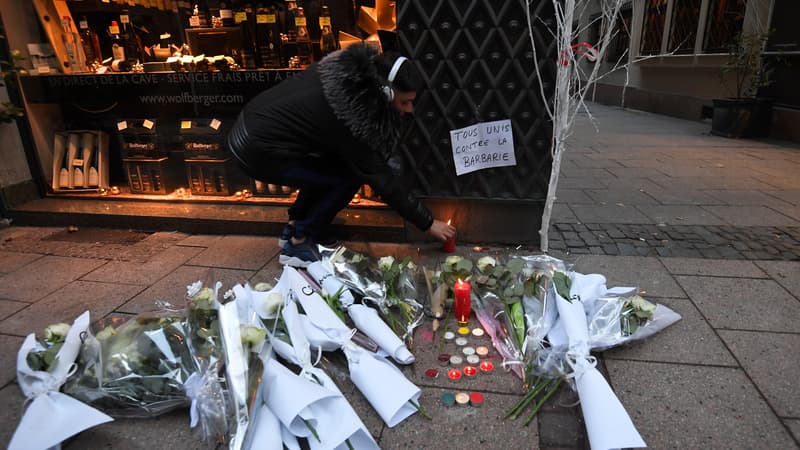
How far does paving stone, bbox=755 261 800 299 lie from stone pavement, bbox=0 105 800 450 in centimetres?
1

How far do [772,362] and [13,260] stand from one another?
4710mm

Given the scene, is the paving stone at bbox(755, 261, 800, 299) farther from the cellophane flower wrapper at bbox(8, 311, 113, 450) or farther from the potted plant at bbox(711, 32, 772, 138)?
the potted plant at bbox(711, 32, 772, 138)

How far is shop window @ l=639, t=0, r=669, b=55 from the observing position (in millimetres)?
11180

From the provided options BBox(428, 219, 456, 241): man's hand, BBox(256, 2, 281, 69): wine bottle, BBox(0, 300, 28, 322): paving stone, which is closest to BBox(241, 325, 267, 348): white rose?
BBox(428, 219, 456, 241): man's hand

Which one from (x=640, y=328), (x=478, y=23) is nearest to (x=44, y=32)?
(x=478, y=23)

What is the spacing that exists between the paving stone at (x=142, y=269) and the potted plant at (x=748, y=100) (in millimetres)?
7959

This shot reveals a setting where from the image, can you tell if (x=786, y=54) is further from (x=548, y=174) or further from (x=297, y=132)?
(x=297, y=132)

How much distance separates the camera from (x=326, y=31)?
4066 millimetres

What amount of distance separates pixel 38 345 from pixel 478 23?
2.91 m

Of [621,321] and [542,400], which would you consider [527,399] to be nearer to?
[542,400]

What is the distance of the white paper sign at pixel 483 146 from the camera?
3242 millimetres

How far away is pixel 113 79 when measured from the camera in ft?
13.8

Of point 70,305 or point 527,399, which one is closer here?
point 527,399

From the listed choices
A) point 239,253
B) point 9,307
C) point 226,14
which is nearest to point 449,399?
point 239,253
